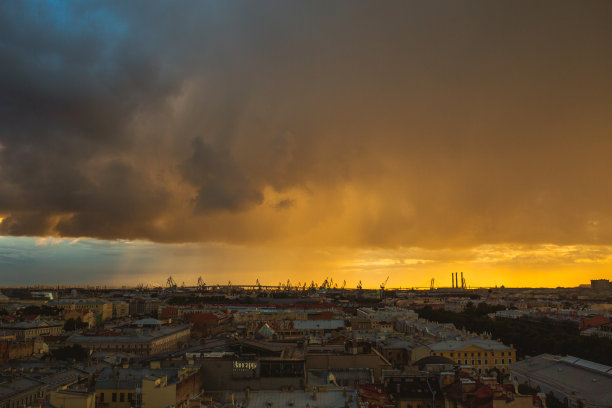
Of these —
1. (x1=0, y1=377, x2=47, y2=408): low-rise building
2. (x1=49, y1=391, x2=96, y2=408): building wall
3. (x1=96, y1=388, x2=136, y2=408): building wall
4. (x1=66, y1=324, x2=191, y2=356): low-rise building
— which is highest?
(x1=49, y1=391, x2=96, y2=408): building wall

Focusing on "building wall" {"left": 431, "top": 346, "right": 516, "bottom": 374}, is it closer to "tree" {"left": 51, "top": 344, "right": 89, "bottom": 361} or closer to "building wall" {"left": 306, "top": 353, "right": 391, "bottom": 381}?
"building wall" {"left": 306, "top": 353, "right": 391, "bottom": 381}

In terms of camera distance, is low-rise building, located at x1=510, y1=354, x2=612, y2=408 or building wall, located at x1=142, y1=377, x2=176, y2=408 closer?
building wall, located at x1=142, y1=377, x2=176, y2=408

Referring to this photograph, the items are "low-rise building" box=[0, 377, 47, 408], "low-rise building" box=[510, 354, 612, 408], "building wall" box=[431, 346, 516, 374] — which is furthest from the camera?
"building wall" box=[431, 346, 516, 374]

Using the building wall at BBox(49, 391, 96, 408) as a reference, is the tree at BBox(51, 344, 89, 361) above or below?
below

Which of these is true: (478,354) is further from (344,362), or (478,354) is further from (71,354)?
(71,354)

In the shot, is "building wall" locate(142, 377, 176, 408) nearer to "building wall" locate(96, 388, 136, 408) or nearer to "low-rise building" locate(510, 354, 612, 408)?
"building wall" locate(96, 388, 136, 408)

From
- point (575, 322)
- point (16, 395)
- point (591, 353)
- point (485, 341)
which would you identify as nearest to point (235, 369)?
point (16, 395)

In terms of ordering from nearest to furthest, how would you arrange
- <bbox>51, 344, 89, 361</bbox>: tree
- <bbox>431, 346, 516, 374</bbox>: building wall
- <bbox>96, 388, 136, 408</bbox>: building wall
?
1. <bbox>96, 388, 136, 408</bbox>: building wall
2. <bbox>51, 344, 89, 361</bbox>: tree
3. <bbox>431, 346, 516, 374</bbox>: building wall

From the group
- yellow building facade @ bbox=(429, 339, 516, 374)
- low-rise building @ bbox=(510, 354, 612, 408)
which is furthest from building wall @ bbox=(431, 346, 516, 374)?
low-rise building @ bbox=(510, 354, 612, 408)

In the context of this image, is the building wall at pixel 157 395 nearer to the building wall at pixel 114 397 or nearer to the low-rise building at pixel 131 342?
the building wall at pixel 114 397

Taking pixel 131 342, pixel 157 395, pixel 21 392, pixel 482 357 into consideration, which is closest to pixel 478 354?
pixel 482 357

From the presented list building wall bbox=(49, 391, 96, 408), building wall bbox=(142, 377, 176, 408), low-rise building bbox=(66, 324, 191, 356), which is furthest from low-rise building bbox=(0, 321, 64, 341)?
building wall bbox=(142, 377, 176, 408)
